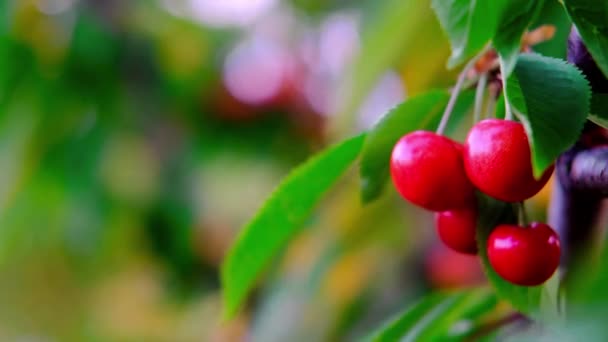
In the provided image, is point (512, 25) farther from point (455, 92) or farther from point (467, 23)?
point (455, 92)

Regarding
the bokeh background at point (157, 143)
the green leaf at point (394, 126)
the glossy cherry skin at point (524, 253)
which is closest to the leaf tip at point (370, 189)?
the green leaf at point (394, 126)

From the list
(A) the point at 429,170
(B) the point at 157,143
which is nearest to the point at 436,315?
(A) the point at 429,170

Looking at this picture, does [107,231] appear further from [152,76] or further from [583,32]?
[583,32]

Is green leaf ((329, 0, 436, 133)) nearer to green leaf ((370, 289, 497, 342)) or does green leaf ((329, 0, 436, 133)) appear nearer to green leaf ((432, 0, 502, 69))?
green leaf ((370, 289, 497, 342))

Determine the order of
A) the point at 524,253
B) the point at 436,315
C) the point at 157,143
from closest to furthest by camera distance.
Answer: the point at 524,253 < the point at 436,315 < the point at 157,143

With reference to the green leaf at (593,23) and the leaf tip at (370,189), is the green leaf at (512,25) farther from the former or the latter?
the leaf tip at (370,189)

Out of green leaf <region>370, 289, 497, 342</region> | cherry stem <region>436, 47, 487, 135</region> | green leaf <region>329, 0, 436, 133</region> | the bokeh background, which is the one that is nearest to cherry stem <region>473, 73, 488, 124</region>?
cherry stem <region>436, 47, 487, 135</region>
